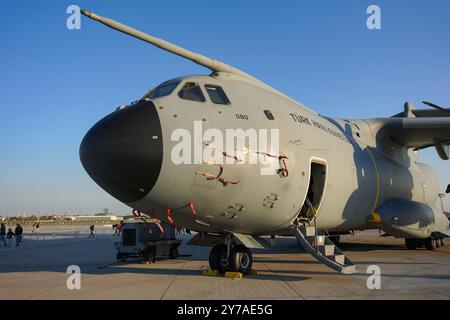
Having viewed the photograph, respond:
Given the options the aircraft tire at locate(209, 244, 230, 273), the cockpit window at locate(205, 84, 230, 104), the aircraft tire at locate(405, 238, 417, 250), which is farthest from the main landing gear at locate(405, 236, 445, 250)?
the cockpit window at locate(205, 84, 230, 104)

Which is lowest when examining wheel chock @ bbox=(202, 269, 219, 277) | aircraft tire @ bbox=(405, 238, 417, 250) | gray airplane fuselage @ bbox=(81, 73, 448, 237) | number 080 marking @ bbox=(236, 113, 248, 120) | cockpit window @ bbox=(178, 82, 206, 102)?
aircraft tire @ bbox=(405, 238, 417, 250)

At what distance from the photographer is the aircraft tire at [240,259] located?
9805 mm

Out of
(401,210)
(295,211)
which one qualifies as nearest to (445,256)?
(401,210)

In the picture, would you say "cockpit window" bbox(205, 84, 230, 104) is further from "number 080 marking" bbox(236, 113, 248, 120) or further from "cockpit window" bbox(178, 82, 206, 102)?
"number 080 marking" bbox(236, 113, 248, 120)

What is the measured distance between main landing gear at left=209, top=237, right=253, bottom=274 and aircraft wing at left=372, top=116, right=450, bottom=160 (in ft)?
25.6

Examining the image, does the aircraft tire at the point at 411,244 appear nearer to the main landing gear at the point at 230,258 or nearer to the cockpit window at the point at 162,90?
the main landing gear at the point at 230,258

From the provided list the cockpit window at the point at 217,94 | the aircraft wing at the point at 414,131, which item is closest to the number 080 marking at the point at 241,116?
the cockpit window at the point at 217,94

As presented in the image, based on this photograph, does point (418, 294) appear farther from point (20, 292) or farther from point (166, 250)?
point (166, 250)

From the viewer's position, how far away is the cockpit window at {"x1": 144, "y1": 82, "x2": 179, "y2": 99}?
8427 mm

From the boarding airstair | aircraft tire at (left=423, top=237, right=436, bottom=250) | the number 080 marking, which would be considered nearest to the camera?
the number 080 marking

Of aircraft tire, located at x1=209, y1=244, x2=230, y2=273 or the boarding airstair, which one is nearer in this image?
the boarding airstair

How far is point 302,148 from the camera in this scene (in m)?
9.61

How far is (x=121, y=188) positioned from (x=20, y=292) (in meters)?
3.45

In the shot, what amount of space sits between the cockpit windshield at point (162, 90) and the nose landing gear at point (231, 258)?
3.80 metres
